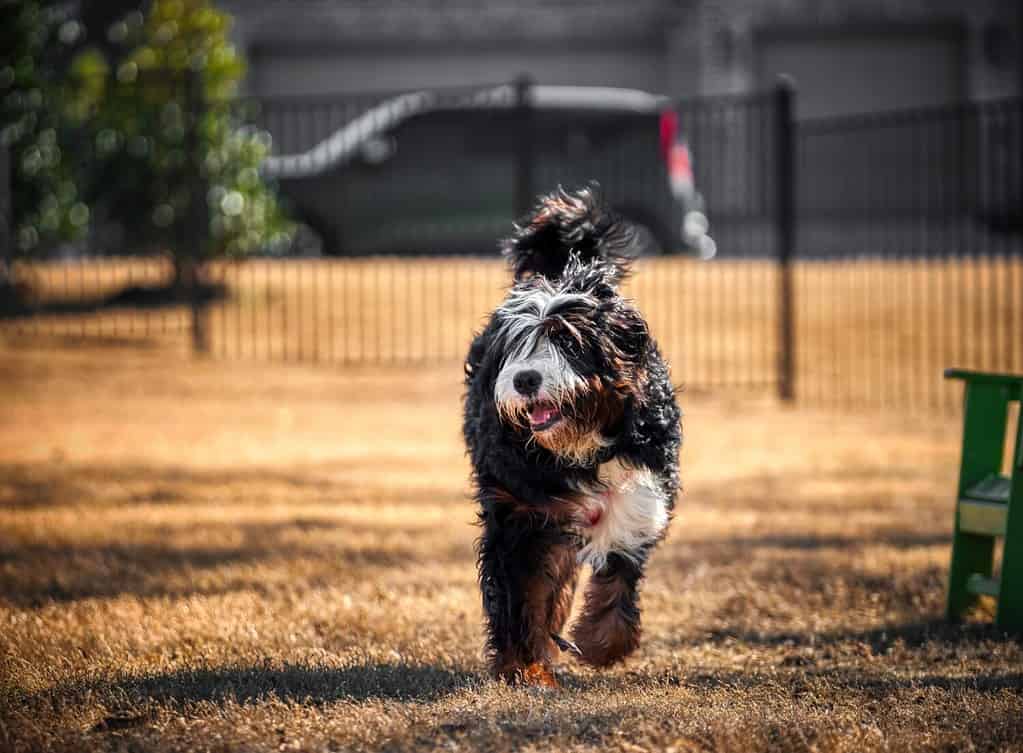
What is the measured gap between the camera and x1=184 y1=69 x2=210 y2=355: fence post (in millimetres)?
12320

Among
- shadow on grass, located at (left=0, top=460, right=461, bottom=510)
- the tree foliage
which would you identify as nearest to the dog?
shadow on grass, located at (left=0, top=460, right=461, bottom=510)

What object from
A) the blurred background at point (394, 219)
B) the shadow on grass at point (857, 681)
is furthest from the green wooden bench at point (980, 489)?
the blurred background at point (394, 219)

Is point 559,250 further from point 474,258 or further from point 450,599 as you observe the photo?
point 474,258

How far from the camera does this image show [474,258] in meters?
13.6

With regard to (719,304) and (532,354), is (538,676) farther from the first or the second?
(719,304)

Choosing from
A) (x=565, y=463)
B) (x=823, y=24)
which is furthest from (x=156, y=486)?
(x=823, y=24)

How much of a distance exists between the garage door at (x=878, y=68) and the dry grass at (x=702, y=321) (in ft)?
32.1

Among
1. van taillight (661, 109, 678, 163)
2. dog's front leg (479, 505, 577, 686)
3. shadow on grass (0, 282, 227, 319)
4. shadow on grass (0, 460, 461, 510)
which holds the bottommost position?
shadow on grass (0, 460, 461, 510)

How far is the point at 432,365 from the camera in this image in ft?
41.0

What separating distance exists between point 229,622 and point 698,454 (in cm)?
490

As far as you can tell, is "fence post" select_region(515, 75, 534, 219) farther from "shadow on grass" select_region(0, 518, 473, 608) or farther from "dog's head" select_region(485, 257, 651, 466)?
"dog's head" select_region(485, 257, 651, 466)

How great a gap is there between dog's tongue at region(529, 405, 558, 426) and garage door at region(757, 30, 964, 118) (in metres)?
21.1

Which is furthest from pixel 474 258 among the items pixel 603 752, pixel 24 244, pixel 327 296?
pixel 603 752

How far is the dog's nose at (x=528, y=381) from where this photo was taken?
3.91 meters
